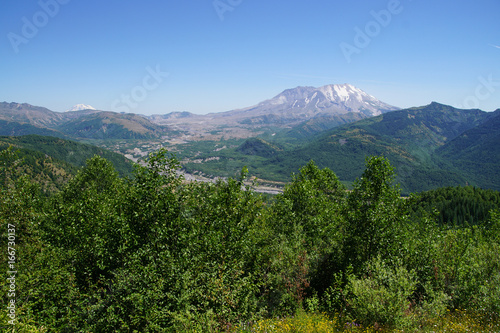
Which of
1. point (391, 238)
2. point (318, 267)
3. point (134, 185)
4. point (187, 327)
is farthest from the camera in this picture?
point (318, 267)

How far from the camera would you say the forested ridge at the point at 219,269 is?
15781mm

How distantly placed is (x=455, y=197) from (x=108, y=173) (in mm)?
208568

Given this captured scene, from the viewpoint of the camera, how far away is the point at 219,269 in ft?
57.7

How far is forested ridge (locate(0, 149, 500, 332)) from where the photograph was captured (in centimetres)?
1578

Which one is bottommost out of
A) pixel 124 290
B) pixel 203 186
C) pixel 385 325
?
pixel 385 325

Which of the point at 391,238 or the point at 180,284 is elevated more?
the point at 391,238

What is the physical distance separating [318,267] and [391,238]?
7758 mm

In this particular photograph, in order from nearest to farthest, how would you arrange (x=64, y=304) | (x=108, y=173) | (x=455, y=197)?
(x=64, y=304)
(x=108, y=173)
(x=455, y=197)

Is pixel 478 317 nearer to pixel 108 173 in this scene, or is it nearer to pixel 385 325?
pixel 385 325

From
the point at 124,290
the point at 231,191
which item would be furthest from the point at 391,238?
the point at 124,290

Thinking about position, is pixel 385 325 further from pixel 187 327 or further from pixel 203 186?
pixel 203 186

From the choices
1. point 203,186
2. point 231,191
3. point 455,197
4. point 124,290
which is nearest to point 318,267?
point 231,191

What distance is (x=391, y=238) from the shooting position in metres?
22.1

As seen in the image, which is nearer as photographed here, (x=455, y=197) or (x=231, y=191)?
(x=231, y=191)
